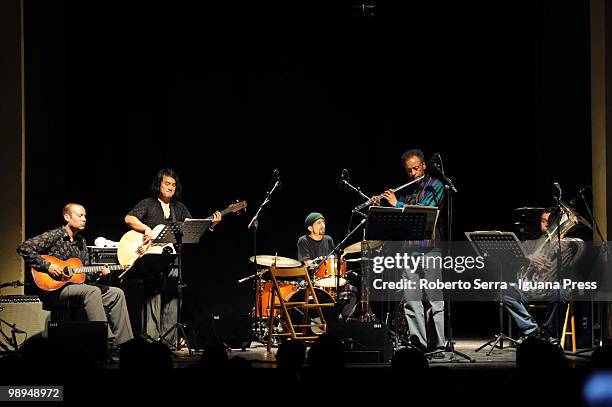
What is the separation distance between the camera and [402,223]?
21.1 feet

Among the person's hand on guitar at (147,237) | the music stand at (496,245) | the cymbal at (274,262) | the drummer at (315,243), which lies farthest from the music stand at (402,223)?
the drummer at (315,243)

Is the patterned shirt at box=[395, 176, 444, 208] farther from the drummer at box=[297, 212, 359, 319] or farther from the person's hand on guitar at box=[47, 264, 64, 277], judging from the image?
the person's hand on guitar at box=[47, 264, 64, 277]

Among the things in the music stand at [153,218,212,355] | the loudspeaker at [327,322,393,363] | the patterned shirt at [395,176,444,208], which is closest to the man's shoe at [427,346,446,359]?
the loudspeaker at [327,322,393,363]

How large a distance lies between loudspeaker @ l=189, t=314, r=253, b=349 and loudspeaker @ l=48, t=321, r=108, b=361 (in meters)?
1.34

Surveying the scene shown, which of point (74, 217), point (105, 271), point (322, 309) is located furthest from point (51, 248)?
point (322, 309)

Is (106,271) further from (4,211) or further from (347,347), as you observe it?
(347,347)

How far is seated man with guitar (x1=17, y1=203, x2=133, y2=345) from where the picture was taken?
7.31m

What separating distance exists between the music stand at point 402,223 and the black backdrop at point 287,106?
11.4ft

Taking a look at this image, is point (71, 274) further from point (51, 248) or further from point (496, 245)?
point (496, 245)

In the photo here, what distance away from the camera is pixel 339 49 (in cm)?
1012

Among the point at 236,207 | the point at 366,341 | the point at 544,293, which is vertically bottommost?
the point at 366,341

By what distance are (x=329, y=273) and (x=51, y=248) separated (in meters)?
3.45

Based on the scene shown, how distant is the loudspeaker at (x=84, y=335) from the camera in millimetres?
6406

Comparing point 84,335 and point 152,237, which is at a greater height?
point 152,237
